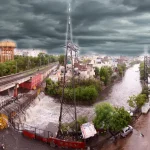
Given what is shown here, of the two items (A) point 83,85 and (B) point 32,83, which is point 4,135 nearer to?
(A) point 83,85

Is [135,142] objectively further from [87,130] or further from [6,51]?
[6,51]

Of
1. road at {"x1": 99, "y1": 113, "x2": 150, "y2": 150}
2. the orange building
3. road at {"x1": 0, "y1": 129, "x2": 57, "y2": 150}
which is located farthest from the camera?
the orange building

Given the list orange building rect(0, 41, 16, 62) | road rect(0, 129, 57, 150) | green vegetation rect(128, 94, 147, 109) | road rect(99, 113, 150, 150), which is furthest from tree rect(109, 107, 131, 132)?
orange building rect(0, 41, 16, 62)

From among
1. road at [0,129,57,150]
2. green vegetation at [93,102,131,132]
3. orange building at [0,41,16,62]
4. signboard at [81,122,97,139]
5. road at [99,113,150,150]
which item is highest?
orange building at [0,41,16,62]

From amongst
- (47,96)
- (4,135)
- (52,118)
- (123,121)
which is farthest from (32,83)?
(123,121)

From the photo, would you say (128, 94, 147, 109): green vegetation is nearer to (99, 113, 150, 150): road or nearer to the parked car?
(99, 113, 150, 150): road

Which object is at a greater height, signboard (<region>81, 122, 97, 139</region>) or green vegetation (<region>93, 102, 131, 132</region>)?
green vegetation (<region>93, 102, 131, 132</region>)

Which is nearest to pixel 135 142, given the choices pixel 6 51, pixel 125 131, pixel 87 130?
pixel 125 131
